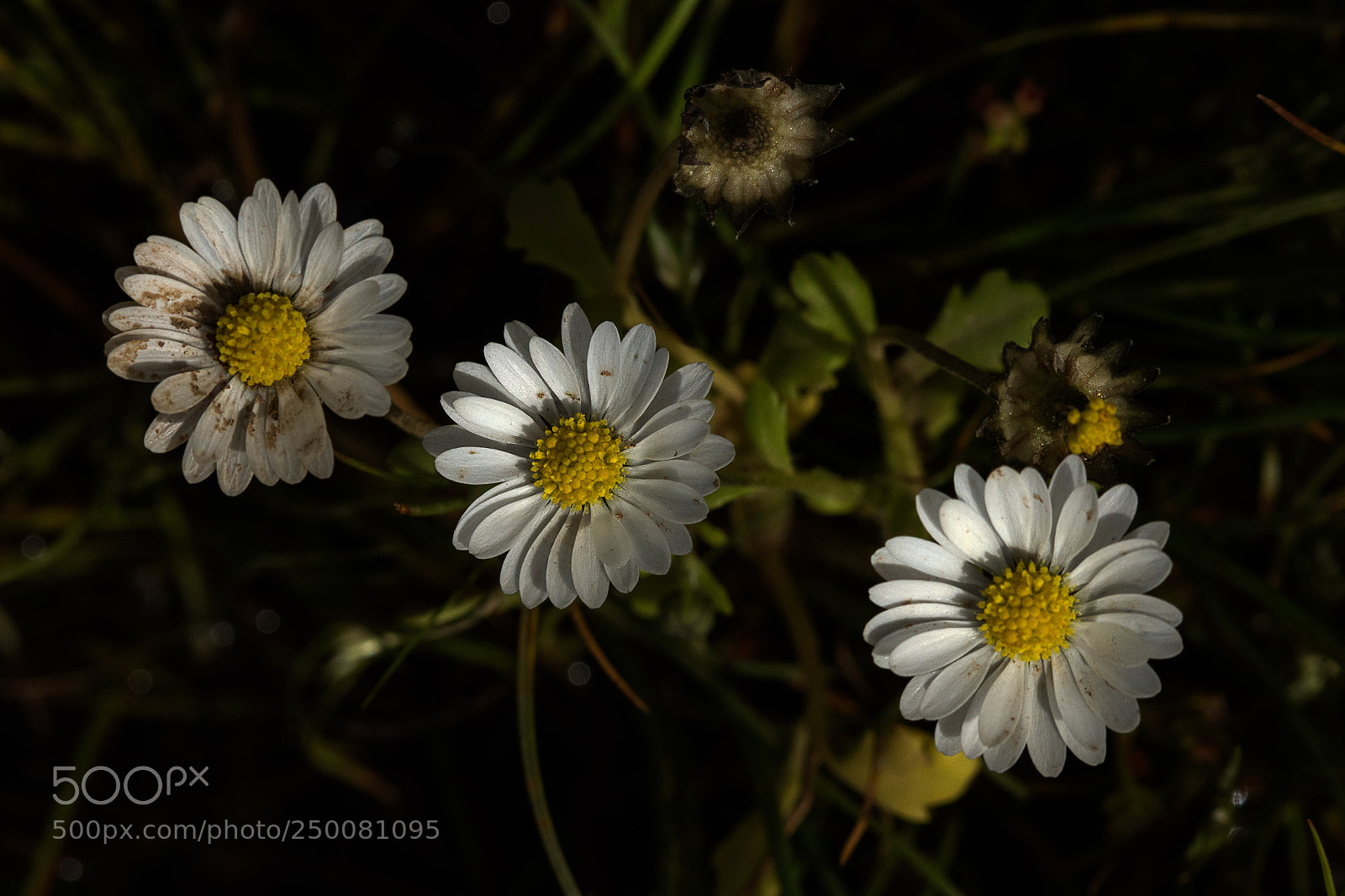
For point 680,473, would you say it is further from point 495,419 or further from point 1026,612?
point 1026,612

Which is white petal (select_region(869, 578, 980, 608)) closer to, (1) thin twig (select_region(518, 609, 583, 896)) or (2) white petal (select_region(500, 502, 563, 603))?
(2) white petal (select_region(500, 502, 563, 603))

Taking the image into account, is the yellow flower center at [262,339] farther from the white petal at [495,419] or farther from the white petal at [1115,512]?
the white petal at [1115,512]

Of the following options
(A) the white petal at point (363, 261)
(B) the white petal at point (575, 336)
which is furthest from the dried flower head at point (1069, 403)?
(A) the white petal at point (363, 261)

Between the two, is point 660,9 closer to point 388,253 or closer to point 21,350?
point 388,253

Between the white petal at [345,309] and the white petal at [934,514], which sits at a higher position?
the white petal at [345,309]

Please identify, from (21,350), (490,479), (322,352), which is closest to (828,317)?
(490,479)

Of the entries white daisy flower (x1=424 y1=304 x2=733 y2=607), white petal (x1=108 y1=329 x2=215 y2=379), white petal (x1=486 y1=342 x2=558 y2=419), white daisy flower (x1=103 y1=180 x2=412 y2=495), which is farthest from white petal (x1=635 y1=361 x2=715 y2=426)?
white petal (x1=108 y1=329 x2=215 y2=379)

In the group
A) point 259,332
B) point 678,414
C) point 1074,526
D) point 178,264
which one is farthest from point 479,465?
point 1074,526
